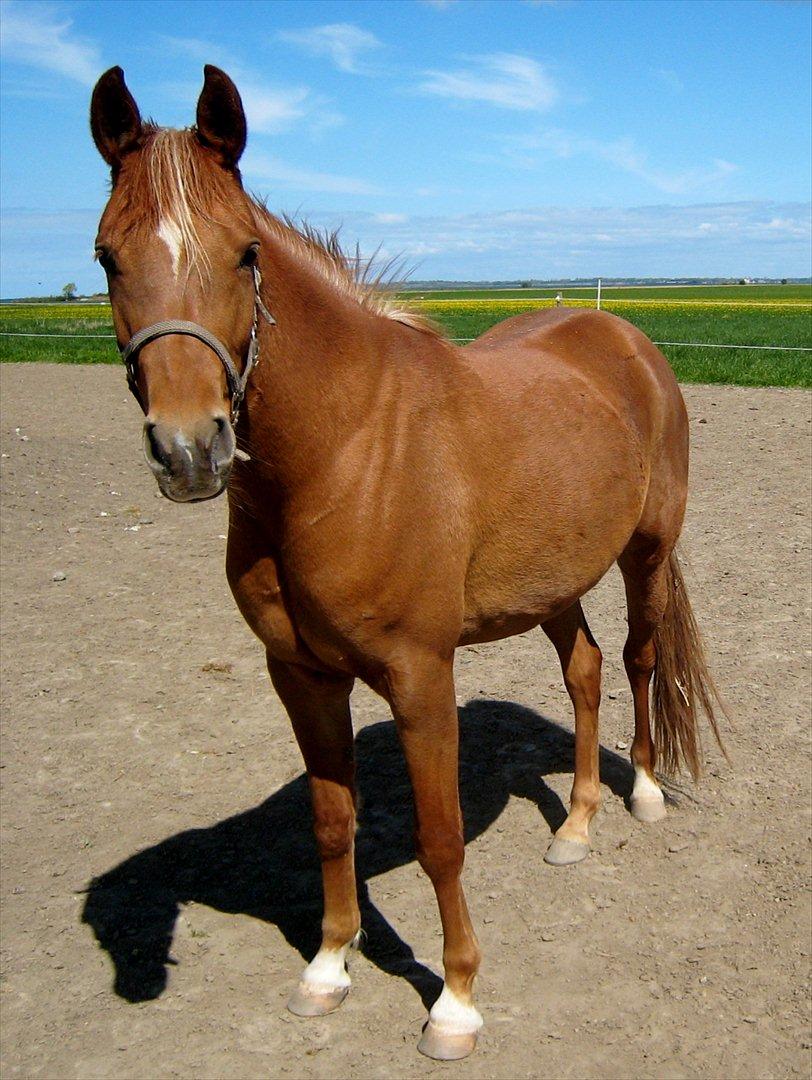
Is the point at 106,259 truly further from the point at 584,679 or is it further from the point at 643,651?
the point at 643,651

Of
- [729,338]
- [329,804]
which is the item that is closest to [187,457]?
[329,804]

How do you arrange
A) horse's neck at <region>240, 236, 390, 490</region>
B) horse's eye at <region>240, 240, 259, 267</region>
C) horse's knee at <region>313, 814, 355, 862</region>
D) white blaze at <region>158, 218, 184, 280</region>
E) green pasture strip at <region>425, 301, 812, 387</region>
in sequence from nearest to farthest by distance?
white blaze at <region>158, 218, 184, 280</region>
horse's eye at <region>240, 240, 259, 267</region>
horse's neck at <region>240, 236, 390, 490</region>
horse's knee at <region>313, 814, 355, 862</region>
green pasture strip at <region>425, 301, 812, 387</region>

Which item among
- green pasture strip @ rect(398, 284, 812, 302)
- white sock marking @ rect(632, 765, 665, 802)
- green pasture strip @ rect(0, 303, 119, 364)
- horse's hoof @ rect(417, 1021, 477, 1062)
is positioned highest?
green pasture strip @ rect(398, 284, 812, 302)

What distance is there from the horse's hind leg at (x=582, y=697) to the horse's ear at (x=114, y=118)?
252 cm

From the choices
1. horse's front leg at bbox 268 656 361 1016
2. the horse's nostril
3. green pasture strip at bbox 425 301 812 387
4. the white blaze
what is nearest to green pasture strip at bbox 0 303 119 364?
green pasture strip at bbox 425 301 812 387

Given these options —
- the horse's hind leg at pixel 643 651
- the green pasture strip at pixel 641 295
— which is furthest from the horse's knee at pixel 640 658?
the green pasture strip at pixel 641 295

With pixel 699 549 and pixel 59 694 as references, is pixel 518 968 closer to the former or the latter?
pixel 59 694

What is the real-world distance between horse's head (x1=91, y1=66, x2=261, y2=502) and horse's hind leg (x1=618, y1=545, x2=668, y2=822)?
2.29 meters

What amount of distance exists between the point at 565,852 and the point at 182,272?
263 cm

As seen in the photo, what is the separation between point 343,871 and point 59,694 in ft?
8.07

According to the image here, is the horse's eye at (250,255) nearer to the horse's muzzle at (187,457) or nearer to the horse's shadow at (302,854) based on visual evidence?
the horse's muzzle at (187,457)

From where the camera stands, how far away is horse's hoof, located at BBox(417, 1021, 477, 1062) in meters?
2.79

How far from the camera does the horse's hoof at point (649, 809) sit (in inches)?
159

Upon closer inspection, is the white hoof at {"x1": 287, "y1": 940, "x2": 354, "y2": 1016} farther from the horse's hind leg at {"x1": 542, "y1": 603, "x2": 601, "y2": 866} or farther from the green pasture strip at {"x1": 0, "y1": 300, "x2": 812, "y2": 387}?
the green pasture strip at {"x1": 0, "y1": 300, "x2": 812, "y2": 387}
